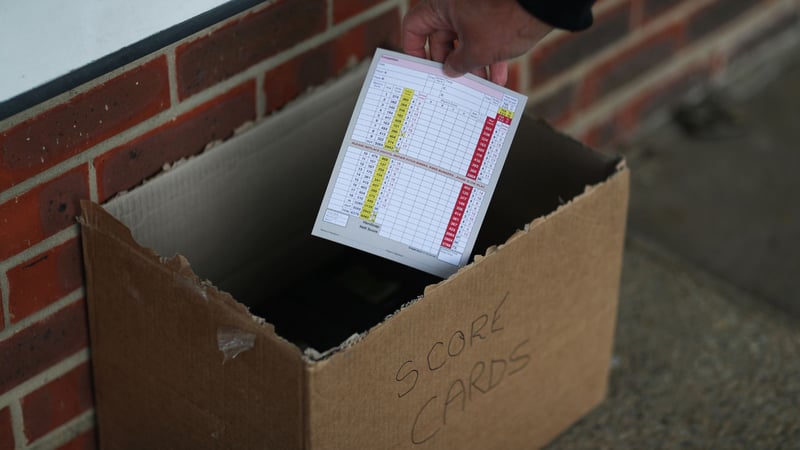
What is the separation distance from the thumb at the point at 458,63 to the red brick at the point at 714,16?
4.39 feet

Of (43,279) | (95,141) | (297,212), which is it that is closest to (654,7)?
(297,212)

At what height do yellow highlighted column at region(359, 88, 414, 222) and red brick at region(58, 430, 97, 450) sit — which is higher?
yellow highlighted column at region(359, 88, 414, 222)

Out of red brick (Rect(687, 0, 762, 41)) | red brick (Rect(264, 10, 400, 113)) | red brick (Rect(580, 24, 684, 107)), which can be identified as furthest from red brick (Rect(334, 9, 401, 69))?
red brick (Rect(687, 0, 762, 41))

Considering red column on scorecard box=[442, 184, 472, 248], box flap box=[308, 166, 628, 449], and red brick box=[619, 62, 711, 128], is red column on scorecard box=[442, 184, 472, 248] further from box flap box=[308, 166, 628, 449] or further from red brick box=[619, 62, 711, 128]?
red brick box=[619, 62, 711, 128]

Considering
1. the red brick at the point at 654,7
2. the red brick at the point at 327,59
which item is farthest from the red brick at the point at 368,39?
the red brick at the point at 654,7

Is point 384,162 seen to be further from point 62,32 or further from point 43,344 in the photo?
point 43,344

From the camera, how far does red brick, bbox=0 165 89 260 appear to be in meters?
1.50

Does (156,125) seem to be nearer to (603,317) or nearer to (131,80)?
(131,80)

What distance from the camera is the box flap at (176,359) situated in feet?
4.62

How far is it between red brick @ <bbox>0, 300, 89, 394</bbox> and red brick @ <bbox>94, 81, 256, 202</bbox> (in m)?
0.19

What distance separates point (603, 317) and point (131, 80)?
33.5 inches

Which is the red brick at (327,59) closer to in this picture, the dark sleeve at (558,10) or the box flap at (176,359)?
the box flap at (176,359)

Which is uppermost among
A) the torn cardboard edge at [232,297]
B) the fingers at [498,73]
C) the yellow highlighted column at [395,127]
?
the fingers at [498,73]

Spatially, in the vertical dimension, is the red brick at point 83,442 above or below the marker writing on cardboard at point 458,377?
below
